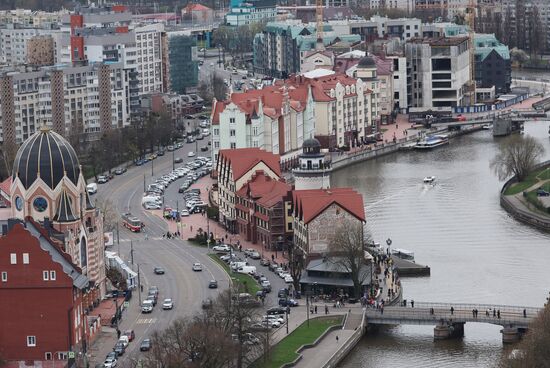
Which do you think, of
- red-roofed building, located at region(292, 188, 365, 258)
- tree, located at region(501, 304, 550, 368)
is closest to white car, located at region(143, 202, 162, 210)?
red-roofed building, located at region(292, 188, 365, 258)

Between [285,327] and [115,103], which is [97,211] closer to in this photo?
[285,327]

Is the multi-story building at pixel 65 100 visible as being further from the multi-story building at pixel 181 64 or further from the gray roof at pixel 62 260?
the gray roof at pixel 62 260

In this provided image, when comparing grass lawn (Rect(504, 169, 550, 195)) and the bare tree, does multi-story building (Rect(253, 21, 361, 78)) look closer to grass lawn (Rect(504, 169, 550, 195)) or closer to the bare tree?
grass lawn (Rect(504, 169, 550, 195))

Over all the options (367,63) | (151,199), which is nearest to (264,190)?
(151,199)

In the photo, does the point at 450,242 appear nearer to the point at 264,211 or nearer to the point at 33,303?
the point at 264,211

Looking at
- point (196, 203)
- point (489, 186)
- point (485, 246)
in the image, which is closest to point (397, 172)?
point (489, 186)

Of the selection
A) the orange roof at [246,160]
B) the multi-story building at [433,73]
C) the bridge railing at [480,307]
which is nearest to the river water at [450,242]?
the bridge railing at [480,307]
